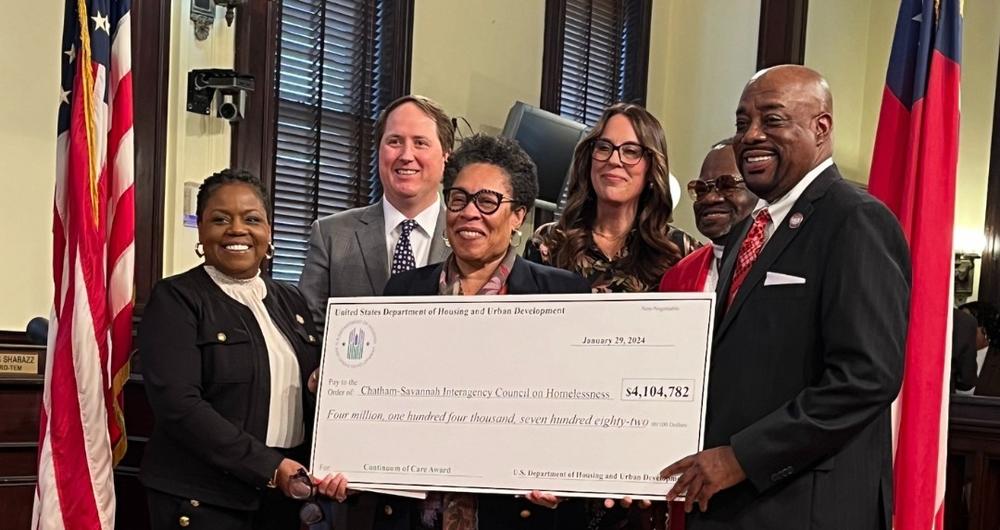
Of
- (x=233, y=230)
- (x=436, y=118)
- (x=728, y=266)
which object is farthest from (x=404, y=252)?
(x=728, y=266)

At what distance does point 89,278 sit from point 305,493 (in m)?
1.07

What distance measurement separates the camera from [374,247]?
122 inches

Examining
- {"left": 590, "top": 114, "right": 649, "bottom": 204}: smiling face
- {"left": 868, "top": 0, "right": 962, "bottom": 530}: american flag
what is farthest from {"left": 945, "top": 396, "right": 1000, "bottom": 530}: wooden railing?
{"left": 590, "top": 114, "right": 649, "bottom": 204}: smiling face

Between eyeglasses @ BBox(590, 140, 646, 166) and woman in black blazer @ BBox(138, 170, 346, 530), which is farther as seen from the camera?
eyeglasses @ BBox(590, 140, 646, 166)

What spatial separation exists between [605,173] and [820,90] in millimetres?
939

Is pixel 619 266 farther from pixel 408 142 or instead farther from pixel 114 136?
pixel 114 136

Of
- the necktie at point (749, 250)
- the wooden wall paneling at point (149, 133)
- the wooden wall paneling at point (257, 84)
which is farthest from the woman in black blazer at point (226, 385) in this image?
the wooden wall paneling at point (257, 84)

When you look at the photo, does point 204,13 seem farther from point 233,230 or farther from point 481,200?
point 481,200

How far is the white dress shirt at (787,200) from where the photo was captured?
6.91 feet

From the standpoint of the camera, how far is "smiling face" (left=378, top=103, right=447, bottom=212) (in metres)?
3.11

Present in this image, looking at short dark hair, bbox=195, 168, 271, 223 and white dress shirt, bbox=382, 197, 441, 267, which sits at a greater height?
short dark hair, bbox=195, 168, 271, 223

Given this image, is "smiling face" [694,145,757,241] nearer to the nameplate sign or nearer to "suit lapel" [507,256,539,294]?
"suit lapel" [507,256,539,294]

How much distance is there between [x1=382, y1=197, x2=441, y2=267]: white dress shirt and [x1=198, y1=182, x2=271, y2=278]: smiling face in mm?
443

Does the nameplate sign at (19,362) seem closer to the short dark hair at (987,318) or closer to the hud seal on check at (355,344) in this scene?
the hud seal on check at (355,344)
